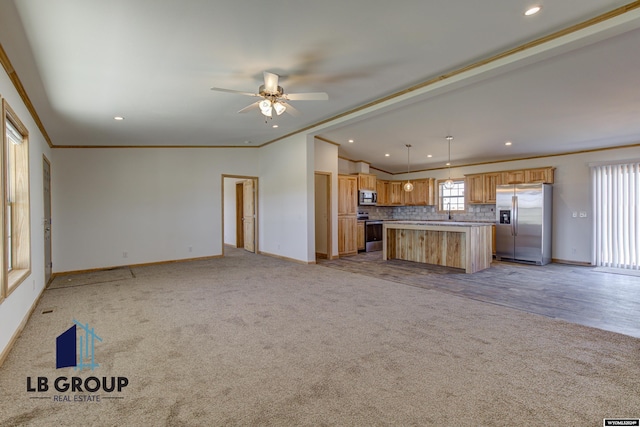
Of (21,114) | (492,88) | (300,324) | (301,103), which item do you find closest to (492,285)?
(492,88)

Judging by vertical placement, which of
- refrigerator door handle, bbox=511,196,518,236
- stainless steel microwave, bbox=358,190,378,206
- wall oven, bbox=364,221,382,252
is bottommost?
wall oven, bbox=364,221,382,252

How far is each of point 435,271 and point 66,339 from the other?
18.2 feet

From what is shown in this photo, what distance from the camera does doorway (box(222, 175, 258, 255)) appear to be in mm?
8319

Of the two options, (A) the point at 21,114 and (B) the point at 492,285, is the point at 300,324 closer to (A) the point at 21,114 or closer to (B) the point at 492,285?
(B) the point at 492,285

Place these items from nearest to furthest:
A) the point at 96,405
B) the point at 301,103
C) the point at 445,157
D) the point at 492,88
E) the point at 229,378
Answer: the point at 96,405, the point at 229,378, the point at 492,88, the point at 301,103, the point at 445,157

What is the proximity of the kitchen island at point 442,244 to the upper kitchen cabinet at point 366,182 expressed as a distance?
2008 mm

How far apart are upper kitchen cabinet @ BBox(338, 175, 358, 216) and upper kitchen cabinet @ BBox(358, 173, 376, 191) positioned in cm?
32

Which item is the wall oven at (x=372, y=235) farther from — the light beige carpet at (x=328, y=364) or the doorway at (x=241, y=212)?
the light beige carpet at (x=328, y=364)

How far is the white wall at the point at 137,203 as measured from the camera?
593 cm

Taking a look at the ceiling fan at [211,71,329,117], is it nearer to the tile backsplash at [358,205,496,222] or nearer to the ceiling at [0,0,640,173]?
the ceiling at [0,0,640,173]

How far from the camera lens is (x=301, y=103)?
4.76 meters

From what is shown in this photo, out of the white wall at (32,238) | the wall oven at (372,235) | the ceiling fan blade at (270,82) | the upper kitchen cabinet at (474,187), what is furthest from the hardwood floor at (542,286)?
the white wall at (32,238)

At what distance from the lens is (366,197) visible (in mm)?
8953

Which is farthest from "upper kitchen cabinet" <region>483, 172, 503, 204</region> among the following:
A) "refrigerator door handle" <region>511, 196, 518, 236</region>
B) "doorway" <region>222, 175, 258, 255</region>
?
"doorway" <region>222, 175, 258, 255</region>
